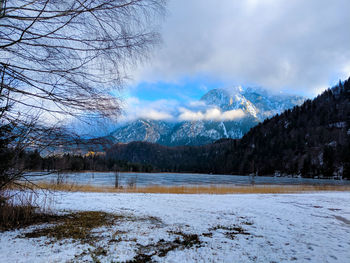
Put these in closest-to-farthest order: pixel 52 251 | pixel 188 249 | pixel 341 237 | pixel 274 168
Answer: pixel 52 251
pixel 188 249
pixel 341 237
pixel 274 168

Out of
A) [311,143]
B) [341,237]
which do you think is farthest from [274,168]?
[341,237]

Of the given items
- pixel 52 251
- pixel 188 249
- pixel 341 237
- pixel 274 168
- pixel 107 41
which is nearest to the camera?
pixel 107 41

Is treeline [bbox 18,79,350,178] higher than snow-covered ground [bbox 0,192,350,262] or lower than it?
higher

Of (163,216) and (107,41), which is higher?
(107,41)

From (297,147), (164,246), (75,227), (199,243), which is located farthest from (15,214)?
(297,147)

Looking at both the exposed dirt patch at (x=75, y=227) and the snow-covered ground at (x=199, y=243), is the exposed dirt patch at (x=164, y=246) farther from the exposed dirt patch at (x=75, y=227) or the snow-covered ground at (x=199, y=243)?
the exposed dirt patch at (x=75, y=227)

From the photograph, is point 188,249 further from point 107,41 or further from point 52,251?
point 107,41

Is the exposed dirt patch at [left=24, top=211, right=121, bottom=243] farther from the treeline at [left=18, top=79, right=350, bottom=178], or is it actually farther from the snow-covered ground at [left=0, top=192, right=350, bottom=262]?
the treeline at [left=18, top=79, right=350, bottom=178]

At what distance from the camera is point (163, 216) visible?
299 inches

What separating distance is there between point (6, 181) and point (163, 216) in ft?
15.8

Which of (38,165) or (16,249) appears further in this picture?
(38,165)

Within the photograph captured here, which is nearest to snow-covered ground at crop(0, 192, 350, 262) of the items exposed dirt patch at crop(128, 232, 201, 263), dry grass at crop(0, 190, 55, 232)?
exposed dirt patch at crop(128, 232, 201, 263)

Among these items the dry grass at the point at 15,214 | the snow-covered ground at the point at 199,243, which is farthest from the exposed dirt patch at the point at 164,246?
the dry grass at the point at 15,214

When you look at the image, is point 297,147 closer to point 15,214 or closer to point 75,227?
point 75,227
